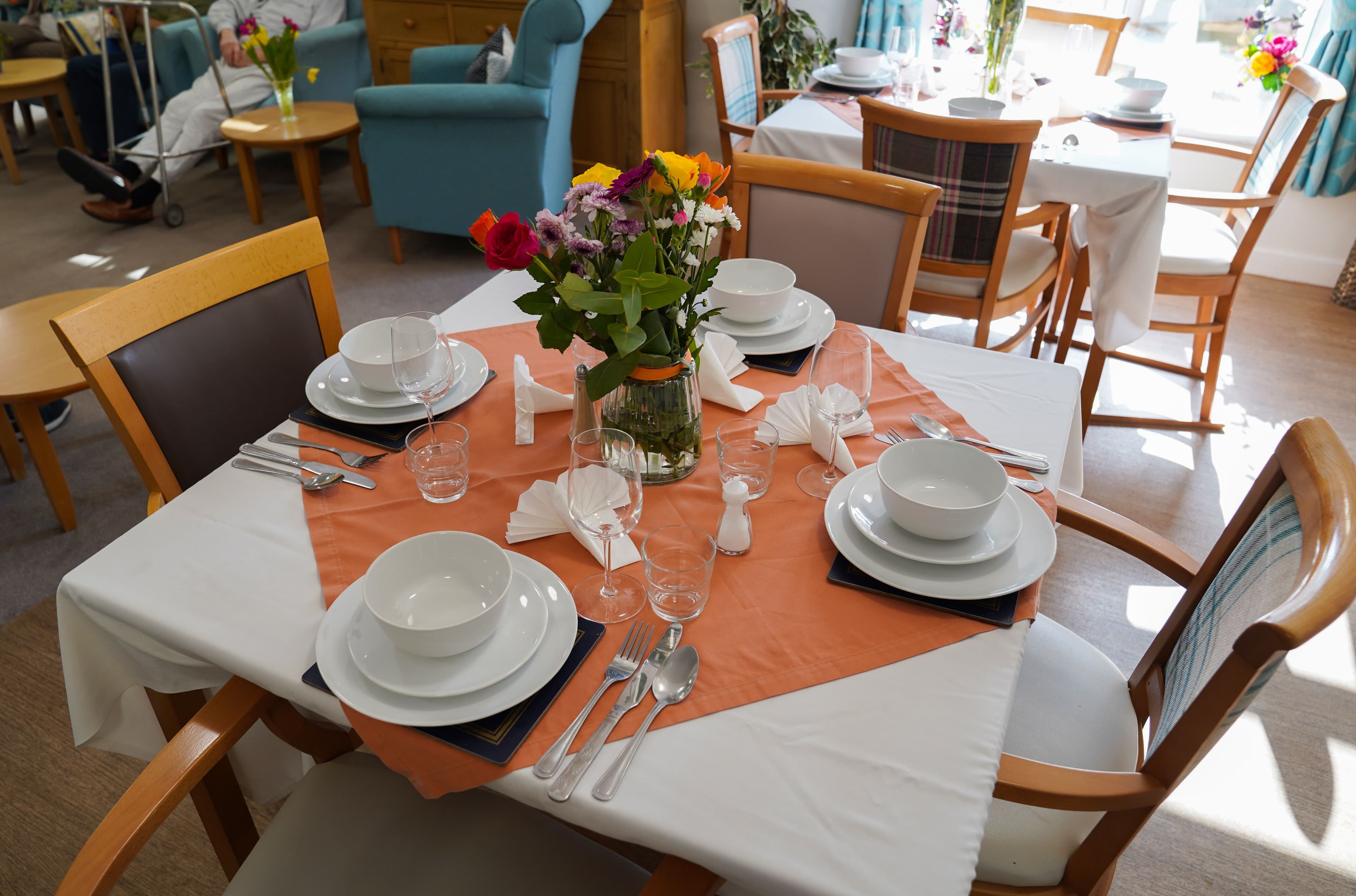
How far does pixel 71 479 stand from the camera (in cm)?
244

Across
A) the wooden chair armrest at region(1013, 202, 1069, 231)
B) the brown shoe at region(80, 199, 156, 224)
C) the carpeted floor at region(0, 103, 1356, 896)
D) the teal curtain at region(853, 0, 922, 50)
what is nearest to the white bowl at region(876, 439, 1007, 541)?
the carpeted floor at region(0, 103, 1356, 896)

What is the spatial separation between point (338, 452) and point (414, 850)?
511mm

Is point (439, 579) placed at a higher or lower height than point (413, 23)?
lower

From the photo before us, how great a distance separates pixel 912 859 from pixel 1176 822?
118cm

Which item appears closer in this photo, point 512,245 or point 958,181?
point 512,245

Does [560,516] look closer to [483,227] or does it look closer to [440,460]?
[440,460]

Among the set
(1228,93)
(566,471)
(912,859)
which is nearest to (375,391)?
(566,471)

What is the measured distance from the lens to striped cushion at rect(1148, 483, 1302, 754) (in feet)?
2.95

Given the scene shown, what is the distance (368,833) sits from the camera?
1005mm

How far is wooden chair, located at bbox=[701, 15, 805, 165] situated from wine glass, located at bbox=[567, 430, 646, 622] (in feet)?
6.85

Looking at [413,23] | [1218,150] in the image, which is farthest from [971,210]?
[413,23]

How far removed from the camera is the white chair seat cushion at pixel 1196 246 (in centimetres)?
246

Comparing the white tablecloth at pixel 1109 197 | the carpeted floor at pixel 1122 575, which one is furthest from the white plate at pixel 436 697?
the white tablecloth at pixel 1109 197

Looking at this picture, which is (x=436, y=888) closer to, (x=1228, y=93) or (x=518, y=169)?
(x=518, y=169)
